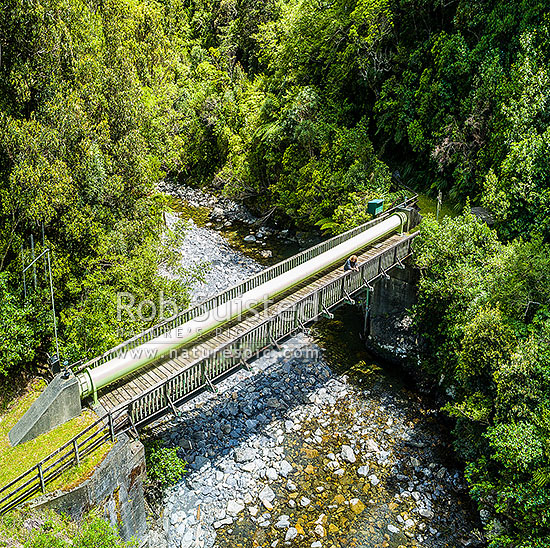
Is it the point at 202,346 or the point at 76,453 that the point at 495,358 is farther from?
the point at 76,453

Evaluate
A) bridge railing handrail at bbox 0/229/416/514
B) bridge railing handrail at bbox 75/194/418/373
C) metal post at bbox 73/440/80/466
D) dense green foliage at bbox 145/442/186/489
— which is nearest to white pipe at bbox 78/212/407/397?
bridge railing handrail at bbox 75/194/418/373

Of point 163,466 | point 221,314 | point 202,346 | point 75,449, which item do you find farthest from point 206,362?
point 75,449

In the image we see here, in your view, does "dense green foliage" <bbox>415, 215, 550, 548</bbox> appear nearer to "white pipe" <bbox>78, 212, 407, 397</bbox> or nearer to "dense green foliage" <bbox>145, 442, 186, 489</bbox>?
"white pipe" <bbox>78, 212, 407, 397</bbox>

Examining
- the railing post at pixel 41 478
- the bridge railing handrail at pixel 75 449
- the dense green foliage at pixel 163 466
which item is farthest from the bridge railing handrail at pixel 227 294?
the dense green foliage at pixel 163 466

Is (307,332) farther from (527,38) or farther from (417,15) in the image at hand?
(417,15)

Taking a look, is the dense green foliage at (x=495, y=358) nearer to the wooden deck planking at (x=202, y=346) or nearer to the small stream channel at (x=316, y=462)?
the small stream channel at (x=316, y=462)
